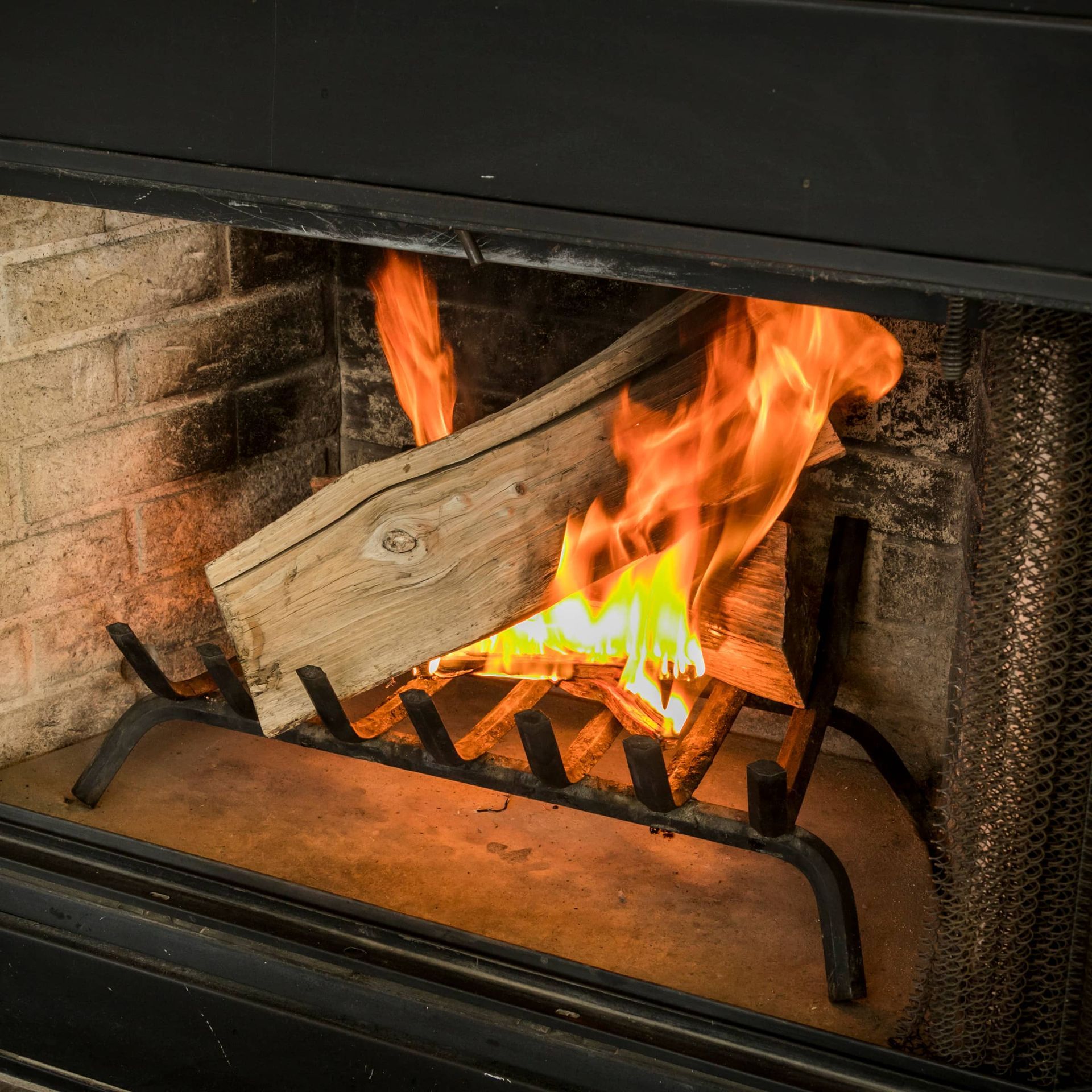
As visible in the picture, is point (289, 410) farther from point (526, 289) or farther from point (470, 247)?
point (470, 247)

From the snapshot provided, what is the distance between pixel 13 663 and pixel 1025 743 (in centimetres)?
120

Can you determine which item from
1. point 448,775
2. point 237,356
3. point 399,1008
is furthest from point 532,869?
point 237,356

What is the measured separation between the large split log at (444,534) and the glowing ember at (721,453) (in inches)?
0.9

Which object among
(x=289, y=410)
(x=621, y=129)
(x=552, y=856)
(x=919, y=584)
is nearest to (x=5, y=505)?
(x=289, y=410)

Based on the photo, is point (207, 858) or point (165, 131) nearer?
point (165, 131)

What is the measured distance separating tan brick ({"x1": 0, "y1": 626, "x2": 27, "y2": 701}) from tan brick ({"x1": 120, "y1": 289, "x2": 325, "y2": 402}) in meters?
0.32

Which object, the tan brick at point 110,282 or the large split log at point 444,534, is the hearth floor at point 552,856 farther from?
the tan brick at point 110,282

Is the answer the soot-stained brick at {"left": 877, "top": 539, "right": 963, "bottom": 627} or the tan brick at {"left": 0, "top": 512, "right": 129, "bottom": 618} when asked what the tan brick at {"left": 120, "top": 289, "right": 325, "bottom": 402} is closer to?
the tan brick at {"left": 0, "top": 512, "right": 129, "bottom": 618}

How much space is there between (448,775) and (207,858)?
28cm

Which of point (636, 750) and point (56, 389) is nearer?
point (636, 750)

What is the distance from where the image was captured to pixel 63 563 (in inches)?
69.0

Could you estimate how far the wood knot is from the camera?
1474 mm

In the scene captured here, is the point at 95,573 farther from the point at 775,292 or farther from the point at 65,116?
the point at 775,292

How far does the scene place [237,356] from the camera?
6.07ft
